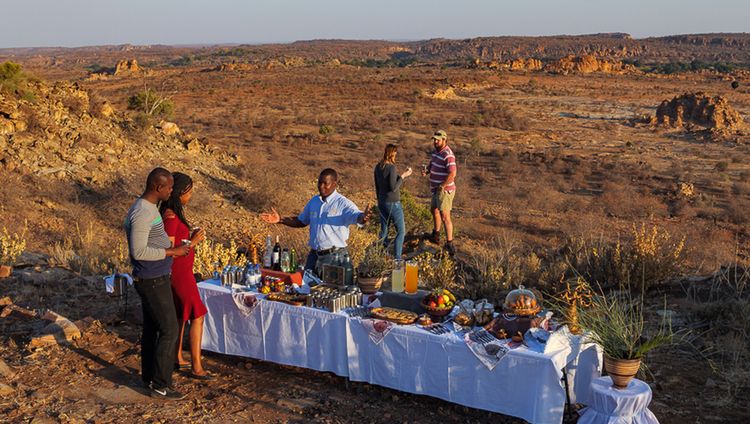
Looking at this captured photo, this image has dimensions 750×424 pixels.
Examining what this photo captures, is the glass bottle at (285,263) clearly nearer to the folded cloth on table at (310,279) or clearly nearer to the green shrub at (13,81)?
the folded cloth on table at (310,279)

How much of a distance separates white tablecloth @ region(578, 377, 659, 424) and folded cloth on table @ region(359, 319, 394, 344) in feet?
4.66

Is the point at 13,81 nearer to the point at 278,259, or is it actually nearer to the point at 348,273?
the point at 278,259

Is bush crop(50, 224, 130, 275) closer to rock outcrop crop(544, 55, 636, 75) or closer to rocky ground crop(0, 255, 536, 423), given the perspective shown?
rocky ground crop(0, 255, 536, 423)

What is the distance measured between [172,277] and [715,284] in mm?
5758

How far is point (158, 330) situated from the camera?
5285 mm

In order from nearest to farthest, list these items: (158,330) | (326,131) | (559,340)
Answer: (559,340), (158,330), (326,131)

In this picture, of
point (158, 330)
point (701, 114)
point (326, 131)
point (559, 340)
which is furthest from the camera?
point (701, 114)

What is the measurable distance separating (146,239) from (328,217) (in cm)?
188

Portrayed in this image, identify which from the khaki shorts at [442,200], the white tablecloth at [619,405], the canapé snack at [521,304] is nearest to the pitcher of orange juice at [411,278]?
the canapé snack at [521,304]

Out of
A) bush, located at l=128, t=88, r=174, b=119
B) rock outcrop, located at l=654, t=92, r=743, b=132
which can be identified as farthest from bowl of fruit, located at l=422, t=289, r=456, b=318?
rock outcrop, located at l=654, t=92, r=743, b=132

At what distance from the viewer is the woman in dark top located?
881 centimetres

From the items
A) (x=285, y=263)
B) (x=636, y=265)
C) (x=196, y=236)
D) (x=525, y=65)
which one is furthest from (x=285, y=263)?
(x=525, y=65)

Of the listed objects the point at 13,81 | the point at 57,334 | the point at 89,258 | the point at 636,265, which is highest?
the point at 13,81

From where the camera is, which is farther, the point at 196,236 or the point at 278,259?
the point at 278,259
